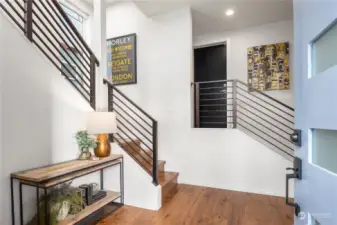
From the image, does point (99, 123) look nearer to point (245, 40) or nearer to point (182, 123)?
point (182, 123)

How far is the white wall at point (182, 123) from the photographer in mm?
2939

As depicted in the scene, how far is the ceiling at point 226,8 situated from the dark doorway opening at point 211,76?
0.59m

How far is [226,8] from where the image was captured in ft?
10.7

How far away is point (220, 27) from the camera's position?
12.9 feet

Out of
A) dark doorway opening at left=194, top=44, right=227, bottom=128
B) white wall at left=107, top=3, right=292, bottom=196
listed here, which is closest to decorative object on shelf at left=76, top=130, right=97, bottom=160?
white wall at left=107, top=3, right=292, bottom=196

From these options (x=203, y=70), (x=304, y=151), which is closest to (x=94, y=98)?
(x=304, y=151)

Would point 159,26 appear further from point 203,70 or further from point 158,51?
point 203,70

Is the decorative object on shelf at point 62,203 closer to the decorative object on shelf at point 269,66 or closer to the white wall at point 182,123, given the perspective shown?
the white wall at point 182,123

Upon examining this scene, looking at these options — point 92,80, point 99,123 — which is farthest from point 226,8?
point 99,123

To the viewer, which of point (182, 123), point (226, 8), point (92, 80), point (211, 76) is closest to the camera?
point (92, 80)

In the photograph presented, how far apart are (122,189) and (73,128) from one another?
1014 millimetres

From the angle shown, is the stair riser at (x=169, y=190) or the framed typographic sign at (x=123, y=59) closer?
the stair riser at (x=169, y=190)

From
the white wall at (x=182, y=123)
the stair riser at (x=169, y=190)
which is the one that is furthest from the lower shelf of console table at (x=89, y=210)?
the white wall at (x=182, y=123)

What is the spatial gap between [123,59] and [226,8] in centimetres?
218
